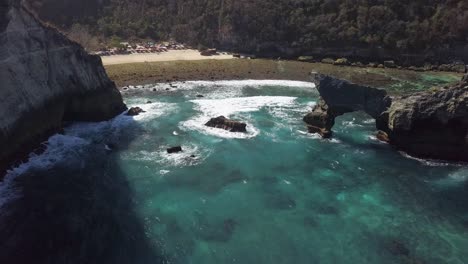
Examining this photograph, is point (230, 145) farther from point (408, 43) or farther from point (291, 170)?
point (408, 43)

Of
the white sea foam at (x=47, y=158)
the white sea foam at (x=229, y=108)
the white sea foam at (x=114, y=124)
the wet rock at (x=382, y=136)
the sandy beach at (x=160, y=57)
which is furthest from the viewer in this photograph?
the sandy beach at (x=160, y=57)

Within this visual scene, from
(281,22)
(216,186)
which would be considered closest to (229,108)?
(216,186)

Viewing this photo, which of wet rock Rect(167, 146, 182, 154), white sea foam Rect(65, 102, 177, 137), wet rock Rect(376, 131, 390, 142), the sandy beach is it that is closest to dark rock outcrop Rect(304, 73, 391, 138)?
wet rock Rect(376, 131, 390, 142)

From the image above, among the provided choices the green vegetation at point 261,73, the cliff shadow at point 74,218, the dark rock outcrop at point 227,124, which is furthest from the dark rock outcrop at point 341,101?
the green vegetation at point 261,73

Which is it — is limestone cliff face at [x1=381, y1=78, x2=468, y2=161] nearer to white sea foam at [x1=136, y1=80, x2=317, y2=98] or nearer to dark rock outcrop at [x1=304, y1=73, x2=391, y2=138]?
dark rock outcrop at [x1=304, y1=73, x2=391, y2=138]

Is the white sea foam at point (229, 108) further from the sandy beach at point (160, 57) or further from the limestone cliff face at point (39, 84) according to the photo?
the sandy beach at point (160, 57)
